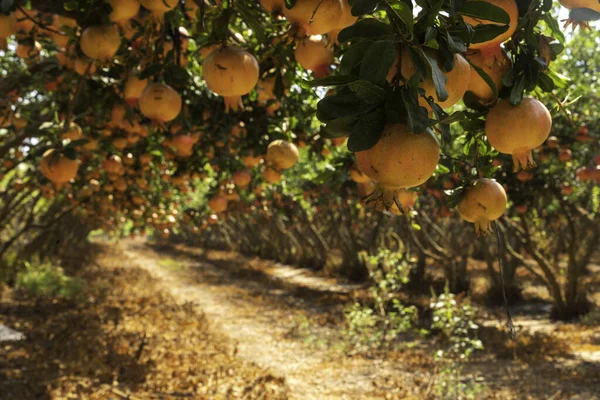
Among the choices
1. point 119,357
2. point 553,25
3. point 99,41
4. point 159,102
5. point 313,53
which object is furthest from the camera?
point 119,357

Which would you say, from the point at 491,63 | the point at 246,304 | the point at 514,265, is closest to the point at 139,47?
the point at 491,63

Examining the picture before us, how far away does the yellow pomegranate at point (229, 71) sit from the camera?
134cm

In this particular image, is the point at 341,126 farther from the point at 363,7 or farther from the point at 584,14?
the point at 584,14

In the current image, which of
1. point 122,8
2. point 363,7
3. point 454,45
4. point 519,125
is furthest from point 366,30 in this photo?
point 122,8

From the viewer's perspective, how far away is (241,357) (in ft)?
24.2

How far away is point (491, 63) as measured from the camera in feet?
3.63

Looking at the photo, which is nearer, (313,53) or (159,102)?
(313,53)

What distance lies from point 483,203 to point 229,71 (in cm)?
79

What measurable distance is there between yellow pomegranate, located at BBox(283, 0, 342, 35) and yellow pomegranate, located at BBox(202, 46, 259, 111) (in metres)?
0.22

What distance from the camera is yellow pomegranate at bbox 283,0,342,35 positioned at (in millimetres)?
1108

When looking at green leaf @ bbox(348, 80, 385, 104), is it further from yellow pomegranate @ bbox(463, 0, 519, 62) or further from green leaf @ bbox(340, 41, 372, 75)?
yellow pomegranate @ bbox(463, 0, 519, 62)

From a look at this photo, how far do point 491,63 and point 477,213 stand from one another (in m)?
0.39

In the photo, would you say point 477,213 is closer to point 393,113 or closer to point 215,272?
point 393,113

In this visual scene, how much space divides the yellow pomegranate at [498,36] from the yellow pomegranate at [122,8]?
105 centimetres
